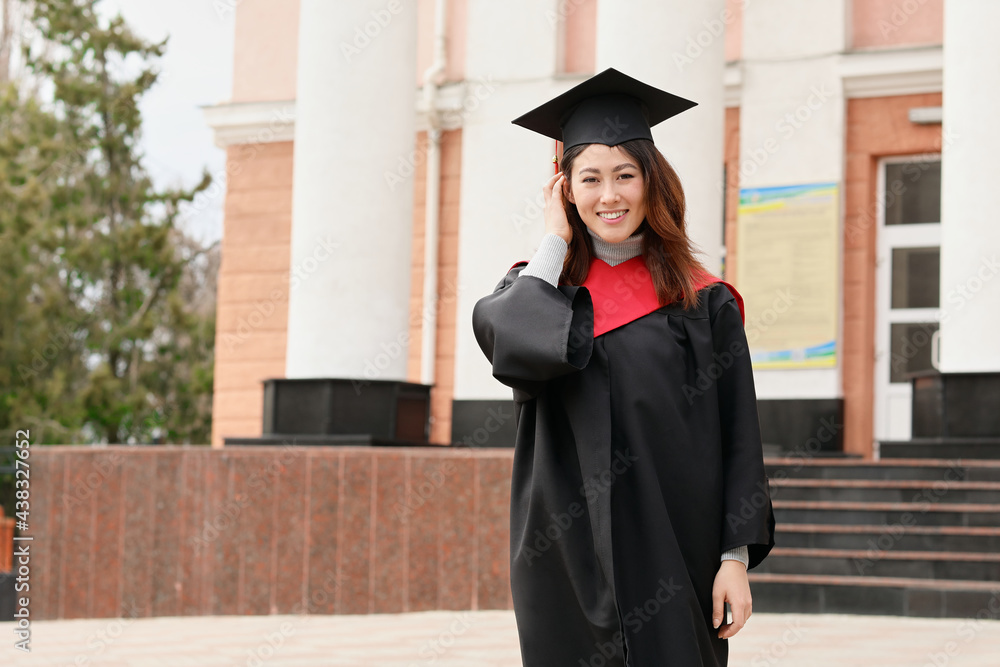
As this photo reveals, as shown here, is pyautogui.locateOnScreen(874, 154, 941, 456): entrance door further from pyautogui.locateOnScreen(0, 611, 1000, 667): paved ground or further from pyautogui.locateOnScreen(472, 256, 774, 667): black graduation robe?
pyautogui.locateOnScreen(472, 256, 774, 667): black graduation robe

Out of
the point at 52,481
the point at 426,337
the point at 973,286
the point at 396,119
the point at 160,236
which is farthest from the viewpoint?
the point at 160,236

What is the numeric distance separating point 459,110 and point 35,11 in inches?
349

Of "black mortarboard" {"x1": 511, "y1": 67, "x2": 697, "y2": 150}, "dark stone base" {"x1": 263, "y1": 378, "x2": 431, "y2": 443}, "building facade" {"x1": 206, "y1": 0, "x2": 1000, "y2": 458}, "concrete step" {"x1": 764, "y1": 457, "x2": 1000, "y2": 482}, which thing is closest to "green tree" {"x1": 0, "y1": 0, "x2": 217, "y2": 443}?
"building facade" {"x1": 206, "y1": 0, "x2": 1000, "y2": 458}

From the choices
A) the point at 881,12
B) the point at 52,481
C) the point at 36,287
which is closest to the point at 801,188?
the point at 881,12

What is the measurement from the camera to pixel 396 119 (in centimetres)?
984

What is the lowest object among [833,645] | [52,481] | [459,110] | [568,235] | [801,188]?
[833,645]

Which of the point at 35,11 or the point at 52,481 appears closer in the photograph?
the point at 52,481

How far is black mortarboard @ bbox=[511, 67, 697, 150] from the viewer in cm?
304

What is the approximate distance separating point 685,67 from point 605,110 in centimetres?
642

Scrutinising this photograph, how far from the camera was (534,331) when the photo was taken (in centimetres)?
280

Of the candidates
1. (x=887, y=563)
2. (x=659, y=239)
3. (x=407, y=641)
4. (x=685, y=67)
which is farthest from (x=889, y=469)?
(x=659, y=239)

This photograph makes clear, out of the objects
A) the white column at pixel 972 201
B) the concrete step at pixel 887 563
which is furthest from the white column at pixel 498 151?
the concrete step at pixel 887 563

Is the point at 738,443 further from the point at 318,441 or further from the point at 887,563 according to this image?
the point at 318,441

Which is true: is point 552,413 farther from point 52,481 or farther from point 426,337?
point 426,337
